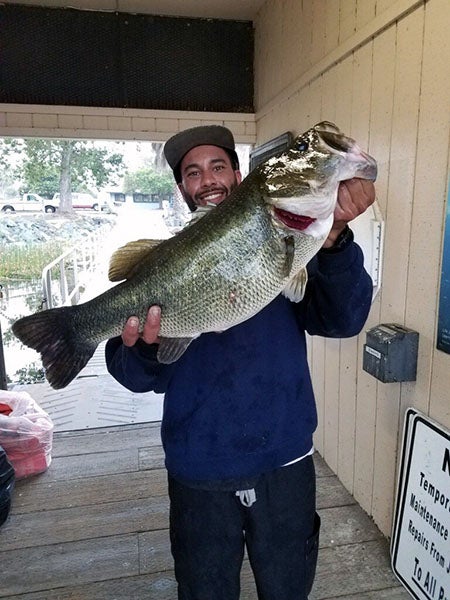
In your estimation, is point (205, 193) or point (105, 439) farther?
point (105, 439)

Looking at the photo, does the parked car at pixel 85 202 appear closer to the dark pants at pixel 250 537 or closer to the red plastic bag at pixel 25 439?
the red plastic bag at pixel 25 439

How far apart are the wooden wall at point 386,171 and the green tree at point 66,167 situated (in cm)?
221

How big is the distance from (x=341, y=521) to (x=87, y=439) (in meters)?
1.86

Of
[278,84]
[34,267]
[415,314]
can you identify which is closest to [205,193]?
[415,314]

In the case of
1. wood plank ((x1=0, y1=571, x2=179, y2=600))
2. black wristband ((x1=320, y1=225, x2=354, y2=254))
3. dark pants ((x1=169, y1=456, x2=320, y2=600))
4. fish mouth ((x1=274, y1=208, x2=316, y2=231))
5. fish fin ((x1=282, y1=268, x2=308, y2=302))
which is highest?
fish mouth ((x1=274, y1=208, x2=316, y2=231))

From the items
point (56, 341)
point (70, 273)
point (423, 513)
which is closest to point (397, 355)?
point (423, 513)

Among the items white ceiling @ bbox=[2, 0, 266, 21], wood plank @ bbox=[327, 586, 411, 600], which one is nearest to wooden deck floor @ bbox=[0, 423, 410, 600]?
wood plank @ bbox=[327, 586, 411, 600]

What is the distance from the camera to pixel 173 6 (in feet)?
11.5

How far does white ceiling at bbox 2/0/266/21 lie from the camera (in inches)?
135

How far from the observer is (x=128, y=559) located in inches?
85.5

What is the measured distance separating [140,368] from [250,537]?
0.62 meters

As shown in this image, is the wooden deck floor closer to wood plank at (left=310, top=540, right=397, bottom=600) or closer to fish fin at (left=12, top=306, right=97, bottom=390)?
wood plank at (left=310, top=540, right=397, bottom=600)

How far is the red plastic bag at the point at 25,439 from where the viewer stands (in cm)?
278

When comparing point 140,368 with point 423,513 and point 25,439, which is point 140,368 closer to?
point 423,513
